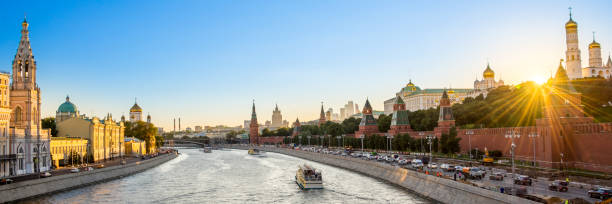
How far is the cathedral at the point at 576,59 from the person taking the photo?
398 feet

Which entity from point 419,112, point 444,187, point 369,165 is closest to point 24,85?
point 369,165

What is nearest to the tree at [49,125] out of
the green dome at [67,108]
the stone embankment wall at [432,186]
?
the green dome at [67,108]

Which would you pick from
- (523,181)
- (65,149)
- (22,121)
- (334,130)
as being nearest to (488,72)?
(334,130)

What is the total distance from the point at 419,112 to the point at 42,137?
83.6 metres

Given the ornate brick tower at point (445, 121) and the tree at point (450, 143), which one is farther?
the ornate brick tower at point (445, 121)

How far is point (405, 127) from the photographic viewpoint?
338ft

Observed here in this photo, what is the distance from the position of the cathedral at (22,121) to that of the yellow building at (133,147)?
4831 centimetres

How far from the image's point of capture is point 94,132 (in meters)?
75.4

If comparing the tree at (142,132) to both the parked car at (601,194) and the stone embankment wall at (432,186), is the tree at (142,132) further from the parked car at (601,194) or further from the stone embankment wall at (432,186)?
the parked car at (601,194)

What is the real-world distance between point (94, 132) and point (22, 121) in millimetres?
23116

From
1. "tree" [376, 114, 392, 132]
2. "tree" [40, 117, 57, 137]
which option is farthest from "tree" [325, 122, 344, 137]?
"tree" [40, 117, 57, 137]

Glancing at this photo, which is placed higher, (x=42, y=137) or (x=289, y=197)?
(x=42, y=137)

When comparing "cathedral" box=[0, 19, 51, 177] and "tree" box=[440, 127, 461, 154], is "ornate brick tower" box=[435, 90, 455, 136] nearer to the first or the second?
"tree" box=[440, 127, 461, 154]

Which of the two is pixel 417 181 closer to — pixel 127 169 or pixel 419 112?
pixel 127 169
